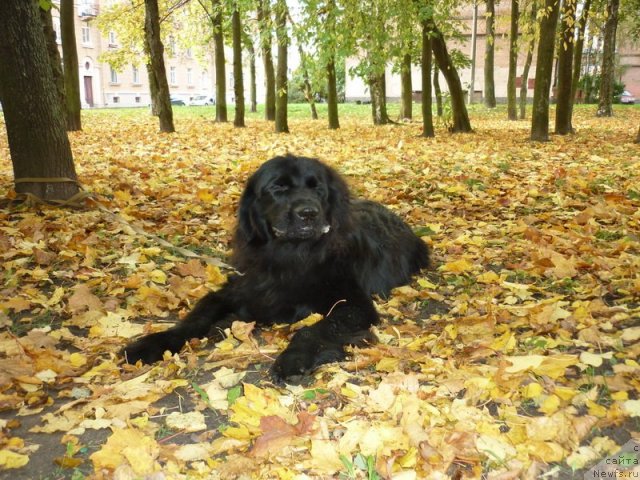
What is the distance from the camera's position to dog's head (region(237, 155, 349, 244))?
3.71 m

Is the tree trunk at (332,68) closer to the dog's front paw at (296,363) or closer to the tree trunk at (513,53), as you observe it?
the tree trunk at (513,53)

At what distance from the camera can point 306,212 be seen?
3.64 m

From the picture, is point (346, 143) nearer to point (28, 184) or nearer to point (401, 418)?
point (28, 184)

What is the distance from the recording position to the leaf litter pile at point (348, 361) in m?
2.34

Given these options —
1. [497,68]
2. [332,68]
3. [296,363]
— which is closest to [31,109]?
[296,363]

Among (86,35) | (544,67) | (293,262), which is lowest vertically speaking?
(293,262)

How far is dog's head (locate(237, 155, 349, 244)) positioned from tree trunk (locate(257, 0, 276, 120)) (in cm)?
1174

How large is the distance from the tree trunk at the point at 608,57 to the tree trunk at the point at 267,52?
12.2 meters

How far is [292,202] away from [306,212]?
0.18 meters

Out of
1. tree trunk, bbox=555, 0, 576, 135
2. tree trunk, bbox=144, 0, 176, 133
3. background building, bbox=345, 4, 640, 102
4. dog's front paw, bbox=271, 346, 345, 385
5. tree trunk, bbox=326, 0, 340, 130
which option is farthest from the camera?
background building, bbox=345, 4, 640, 102

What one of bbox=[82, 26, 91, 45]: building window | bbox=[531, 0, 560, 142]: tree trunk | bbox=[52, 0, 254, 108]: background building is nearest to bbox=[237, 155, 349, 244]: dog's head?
bbox=[531, 0, 560, 142]: tree trunk

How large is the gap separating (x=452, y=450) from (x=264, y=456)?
2.59 ft

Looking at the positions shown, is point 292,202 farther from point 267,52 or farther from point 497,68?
point 497,68

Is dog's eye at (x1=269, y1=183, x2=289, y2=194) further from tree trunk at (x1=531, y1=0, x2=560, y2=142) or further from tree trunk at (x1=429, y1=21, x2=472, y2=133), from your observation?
tree trunk at (x1=429, y1=21, x2=472, y2=133)
